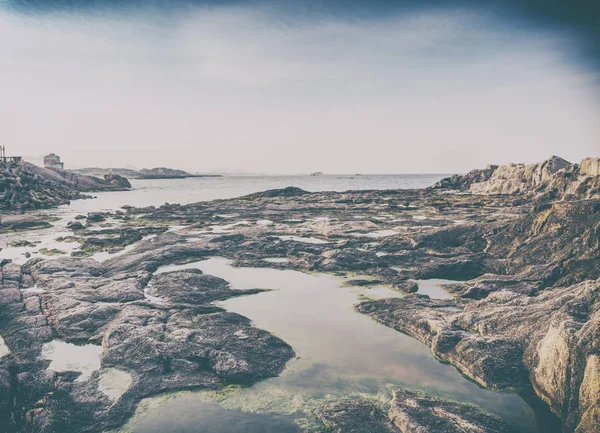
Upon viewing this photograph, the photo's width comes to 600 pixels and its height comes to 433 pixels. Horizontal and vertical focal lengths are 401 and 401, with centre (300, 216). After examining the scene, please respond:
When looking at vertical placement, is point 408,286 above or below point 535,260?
below

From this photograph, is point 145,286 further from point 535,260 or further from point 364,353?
point 535,260

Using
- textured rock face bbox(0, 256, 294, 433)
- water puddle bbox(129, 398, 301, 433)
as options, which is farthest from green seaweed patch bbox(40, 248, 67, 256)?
water puddle bbox(129, 398, 301, 433)

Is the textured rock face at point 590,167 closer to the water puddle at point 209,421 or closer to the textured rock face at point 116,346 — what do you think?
the textured rock face at point 116,346

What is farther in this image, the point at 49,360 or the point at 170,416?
the point at 49,360

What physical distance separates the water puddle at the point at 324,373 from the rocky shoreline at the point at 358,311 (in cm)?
35

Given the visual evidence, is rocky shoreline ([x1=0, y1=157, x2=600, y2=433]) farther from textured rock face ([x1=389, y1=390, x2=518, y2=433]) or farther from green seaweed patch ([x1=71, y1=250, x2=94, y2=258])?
green seaweed patch ([x1=71, y1=250, x2=94, y2=258])

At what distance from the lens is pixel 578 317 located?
29.7 ft

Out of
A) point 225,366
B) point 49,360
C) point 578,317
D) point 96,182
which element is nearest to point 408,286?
point 578,317

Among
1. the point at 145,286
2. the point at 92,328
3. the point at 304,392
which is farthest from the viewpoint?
the point at 145,286

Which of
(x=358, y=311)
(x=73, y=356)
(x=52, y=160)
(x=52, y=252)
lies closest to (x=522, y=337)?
(x=358, y=311)

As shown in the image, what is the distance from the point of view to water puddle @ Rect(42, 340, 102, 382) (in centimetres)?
900

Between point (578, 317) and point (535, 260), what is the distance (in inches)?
271

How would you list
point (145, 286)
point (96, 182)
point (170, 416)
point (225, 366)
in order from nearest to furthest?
point (170, 416)
point (225, 366)
point (145, 286)
point (96, 182)

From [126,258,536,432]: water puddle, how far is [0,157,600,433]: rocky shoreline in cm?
35
